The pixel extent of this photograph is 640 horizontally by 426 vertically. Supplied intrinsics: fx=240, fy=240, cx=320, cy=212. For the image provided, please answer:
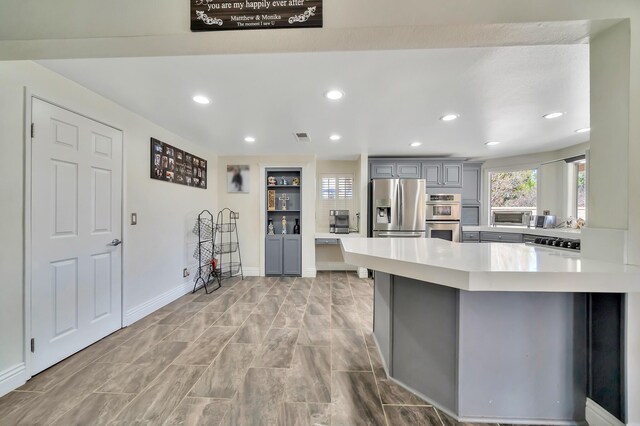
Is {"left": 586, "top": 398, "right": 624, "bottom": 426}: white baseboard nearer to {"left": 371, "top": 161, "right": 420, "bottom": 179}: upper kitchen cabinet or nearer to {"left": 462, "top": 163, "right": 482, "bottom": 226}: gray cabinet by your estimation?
{"left": 371, "top": 161, "right": 420, "bottom": 179}: upper kitchen cabinet

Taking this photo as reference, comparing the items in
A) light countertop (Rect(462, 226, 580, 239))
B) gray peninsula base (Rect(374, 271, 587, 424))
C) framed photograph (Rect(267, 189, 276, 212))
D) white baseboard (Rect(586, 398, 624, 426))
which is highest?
framed photograph (Rect(267, 189, 276, 212))

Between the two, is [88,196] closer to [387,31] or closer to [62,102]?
[62,102]

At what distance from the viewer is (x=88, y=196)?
2.08 m

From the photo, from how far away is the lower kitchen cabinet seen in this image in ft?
14.4

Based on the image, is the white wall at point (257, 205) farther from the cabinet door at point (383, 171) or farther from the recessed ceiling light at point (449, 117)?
the recessed ceiling light at point (449, 117)

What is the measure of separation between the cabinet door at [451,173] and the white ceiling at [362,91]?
3.29ft

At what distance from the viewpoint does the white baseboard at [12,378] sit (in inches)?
59.9

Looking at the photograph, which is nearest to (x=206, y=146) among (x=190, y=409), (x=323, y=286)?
(x=323, y=286)

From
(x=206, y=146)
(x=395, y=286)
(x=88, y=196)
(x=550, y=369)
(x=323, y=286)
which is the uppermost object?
(x=206, y=146)

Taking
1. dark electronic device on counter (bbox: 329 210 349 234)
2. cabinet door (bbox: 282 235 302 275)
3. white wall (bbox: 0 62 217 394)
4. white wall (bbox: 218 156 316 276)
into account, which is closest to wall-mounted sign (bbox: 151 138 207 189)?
white wall (bbox: 0 62 217 394)

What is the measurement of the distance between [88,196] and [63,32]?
1.43m

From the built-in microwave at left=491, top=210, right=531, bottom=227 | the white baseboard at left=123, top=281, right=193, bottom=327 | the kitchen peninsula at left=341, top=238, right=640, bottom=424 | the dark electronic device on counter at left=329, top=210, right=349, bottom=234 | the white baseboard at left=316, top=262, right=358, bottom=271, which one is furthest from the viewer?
the white baseboard at left=316, top=262, right=358, bottom=271

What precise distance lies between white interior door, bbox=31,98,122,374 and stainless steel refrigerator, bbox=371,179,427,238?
137 inches

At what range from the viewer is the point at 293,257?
4391 mm
